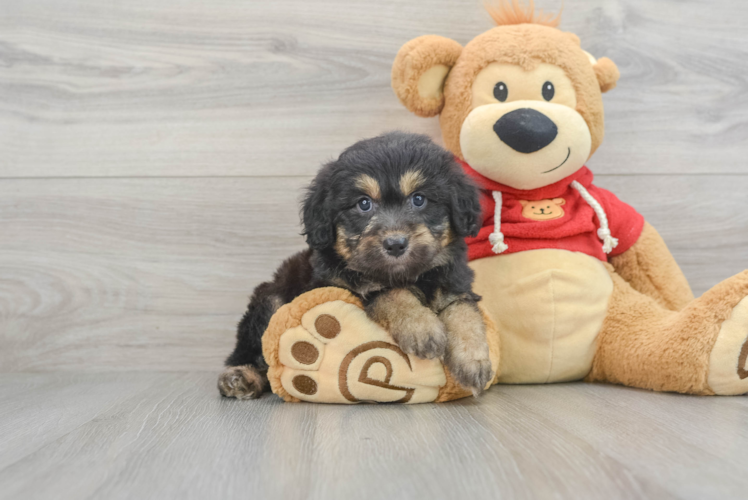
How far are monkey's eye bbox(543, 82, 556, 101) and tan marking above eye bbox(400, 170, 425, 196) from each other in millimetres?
678

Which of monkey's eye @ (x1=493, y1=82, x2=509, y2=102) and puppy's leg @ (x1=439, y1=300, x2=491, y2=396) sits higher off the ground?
monkey's eye @ (x1=493, y1=82, x2=509, y2=102)

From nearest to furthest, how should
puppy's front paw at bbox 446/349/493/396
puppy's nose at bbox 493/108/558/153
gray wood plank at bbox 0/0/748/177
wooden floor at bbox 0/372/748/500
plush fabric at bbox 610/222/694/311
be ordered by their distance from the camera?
wooden floor at bbox 0/372/748/500 < puppy's front paw at bbox 446/349/493/396 < puppy's nose at bbox 493/108/558/153 < plush fabric at bbox 610/222/694/311 < gray wood plank at bbox 0/0/748/177

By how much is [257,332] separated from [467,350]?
852mm

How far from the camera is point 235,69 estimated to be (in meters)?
2.65

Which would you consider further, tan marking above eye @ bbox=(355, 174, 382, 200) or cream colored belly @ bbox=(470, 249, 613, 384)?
cream colored belly @ bbox=(470, 249, 613, 384)

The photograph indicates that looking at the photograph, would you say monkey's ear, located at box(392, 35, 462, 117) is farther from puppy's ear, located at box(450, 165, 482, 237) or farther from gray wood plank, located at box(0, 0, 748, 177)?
puppy's ear, located at box(450, 165, 482, 237)

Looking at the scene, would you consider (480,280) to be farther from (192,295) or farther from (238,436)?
(192,295)

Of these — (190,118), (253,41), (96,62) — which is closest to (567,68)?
(253,41)

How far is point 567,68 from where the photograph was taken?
2.14 m

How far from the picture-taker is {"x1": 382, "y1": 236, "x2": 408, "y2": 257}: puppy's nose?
64.7 inches

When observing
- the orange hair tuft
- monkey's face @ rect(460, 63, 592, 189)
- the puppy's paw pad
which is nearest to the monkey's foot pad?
the puppy's paw pad

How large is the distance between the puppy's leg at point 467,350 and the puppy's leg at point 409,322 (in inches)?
1.7

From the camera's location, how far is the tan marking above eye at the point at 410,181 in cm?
177

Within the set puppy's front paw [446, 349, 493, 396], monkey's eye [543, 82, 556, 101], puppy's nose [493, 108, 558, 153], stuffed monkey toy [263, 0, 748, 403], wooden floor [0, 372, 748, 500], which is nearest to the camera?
wooden floor [0, 372, 748, 500]
